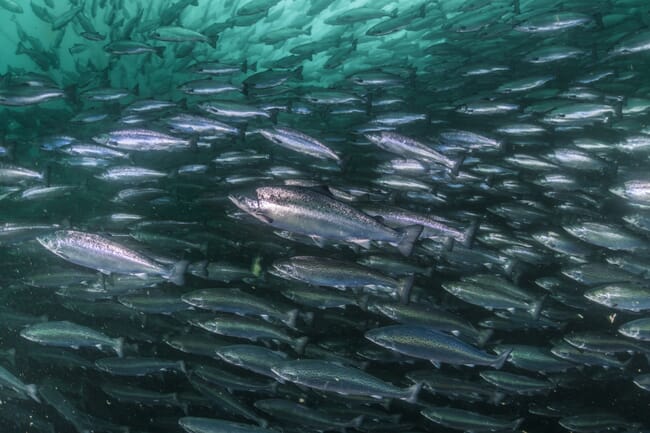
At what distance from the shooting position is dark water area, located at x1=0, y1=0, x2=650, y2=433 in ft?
17.0

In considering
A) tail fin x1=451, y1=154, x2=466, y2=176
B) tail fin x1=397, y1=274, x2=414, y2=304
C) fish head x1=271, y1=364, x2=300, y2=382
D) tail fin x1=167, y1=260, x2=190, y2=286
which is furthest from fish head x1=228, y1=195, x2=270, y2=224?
tail fin x1=451, y1=154, x2=466, y2=176

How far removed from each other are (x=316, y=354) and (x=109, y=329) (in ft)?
10.9

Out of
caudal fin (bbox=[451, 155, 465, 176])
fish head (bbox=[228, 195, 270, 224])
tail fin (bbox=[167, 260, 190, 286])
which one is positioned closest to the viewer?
fish head (bbox=[228, 195, 270, 224])

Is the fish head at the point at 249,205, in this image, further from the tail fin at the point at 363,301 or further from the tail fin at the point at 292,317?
the tail fin at the point at 363,301

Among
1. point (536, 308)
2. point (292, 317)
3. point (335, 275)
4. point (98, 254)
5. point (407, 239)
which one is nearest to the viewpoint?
point (407, 239)

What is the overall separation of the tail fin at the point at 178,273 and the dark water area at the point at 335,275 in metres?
0.04

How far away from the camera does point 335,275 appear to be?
4.74 metres

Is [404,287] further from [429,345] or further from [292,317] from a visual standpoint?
[292,317]

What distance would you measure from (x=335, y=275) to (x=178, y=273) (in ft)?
5.74

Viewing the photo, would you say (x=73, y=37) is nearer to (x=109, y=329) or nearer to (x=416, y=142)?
(x=109, y=329)

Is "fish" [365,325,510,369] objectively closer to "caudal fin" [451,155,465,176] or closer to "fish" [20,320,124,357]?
"caudal fin" [451,155,465,176]

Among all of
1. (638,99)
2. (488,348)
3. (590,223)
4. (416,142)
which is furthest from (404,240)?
(638,99)

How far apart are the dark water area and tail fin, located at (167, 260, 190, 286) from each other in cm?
4

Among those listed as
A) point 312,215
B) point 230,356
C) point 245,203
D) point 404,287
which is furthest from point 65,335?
point 404,287
